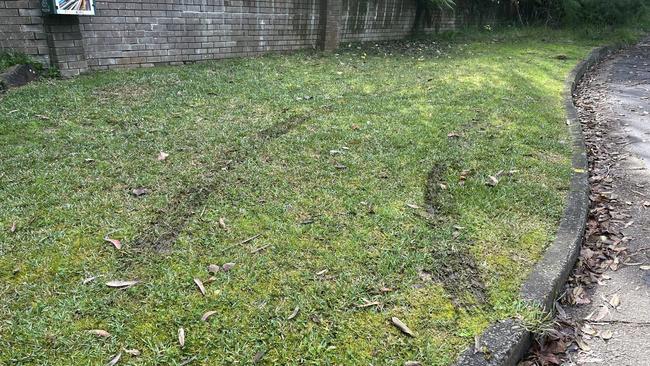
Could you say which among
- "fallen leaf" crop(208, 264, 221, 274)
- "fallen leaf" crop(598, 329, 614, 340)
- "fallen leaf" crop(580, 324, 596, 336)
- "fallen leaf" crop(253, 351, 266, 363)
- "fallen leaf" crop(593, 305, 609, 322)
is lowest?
"fallen leaf" crop(593, 305, 609, 322)

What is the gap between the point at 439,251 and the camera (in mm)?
2709

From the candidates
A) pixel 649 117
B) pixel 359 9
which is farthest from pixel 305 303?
pixel 359 9

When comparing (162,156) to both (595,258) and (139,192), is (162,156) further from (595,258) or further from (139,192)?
(595,258)

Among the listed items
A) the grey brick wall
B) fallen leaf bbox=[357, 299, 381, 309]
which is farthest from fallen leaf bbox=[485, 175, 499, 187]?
the grey brick wall

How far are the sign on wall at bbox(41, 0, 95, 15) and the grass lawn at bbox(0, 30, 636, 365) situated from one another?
2.67ft

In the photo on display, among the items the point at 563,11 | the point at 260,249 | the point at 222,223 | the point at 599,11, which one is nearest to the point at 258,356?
the point at 260,249

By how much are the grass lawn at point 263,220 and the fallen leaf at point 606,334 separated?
18.0 inches

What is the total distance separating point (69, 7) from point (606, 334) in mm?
6086

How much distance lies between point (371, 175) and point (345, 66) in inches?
193

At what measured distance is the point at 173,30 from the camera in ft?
23.5

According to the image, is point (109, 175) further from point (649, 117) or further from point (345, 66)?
point (649, 117)

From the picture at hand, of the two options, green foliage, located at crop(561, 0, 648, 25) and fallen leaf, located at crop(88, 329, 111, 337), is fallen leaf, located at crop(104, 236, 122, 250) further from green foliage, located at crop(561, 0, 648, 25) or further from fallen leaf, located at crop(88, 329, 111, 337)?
green foliage, located at crop(561, 0, 648, 25)

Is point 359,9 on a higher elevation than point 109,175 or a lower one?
higher

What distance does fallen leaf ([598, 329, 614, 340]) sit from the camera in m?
2.37
